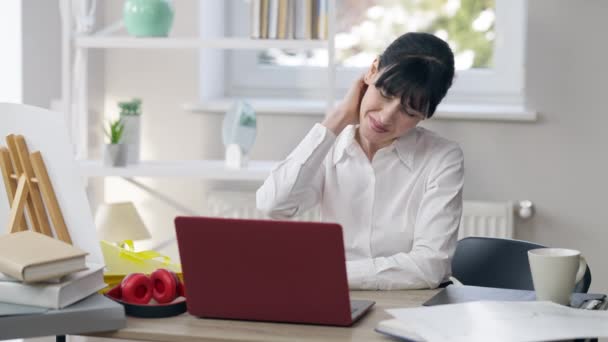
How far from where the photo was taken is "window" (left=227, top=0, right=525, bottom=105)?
3.48m

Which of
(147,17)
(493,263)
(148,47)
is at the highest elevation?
(147,17)

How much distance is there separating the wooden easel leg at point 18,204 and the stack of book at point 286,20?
1.53m

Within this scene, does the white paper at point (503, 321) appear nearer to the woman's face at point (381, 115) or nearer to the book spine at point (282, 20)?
the woman's face at point (381, 115)

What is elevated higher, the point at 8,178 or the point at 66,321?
the point at 8,178

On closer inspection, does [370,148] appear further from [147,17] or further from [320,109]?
[147,17]

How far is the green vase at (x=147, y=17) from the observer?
3223 mm

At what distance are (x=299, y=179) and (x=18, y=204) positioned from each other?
0.66 metres

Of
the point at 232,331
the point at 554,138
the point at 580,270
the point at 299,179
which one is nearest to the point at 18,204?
the point at 232,331

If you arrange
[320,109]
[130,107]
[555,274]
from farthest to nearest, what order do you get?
[320,109] → [130,107] → [555,274]

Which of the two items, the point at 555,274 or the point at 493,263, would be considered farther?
the point at 493,263

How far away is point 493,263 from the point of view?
2232mm

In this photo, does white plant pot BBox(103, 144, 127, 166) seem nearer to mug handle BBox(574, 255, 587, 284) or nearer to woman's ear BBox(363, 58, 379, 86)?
woman's ear BBox(363, 58, 379, 86)

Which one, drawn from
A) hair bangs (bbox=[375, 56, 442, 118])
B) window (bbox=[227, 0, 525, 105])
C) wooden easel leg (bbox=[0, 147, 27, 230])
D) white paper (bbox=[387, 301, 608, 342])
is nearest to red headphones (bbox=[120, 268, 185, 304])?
wooden easel leg (bbox=[0, 147, 27, 230])

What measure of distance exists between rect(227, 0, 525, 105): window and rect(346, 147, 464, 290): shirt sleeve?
136 cm
